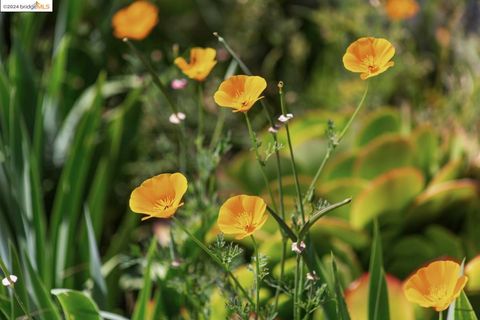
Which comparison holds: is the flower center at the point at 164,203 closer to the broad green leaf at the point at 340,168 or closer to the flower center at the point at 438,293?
the flower center at the point at 438,293

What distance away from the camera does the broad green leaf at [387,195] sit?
1619 millimetres

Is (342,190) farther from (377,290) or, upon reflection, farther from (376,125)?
(377,290)

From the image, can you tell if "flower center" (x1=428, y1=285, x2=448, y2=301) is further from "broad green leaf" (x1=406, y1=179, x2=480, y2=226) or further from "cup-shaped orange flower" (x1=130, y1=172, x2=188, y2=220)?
"broad green leaf" (x1=406, y1=179, x2=480, y2=226)

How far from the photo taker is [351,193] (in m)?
1.69

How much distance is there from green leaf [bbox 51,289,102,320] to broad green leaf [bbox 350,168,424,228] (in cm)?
68

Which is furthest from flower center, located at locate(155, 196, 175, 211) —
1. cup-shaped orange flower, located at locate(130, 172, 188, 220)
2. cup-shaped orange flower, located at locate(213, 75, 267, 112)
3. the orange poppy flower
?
the orange poppy flower

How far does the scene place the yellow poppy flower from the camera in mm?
1094

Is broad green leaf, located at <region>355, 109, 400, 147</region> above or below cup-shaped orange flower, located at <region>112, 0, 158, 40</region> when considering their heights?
below

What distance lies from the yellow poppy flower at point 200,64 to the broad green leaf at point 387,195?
2.00 feet

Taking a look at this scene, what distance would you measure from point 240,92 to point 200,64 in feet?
0.62

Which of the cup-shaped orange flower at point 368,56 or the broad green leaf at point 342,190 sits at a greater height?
the cup-shaped orange flower at point 368,56

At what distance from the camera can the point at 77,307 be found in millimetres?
1117

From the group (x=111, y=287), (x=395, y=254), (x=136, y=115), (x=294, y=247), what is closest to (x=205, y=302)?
(x=294, y=247)

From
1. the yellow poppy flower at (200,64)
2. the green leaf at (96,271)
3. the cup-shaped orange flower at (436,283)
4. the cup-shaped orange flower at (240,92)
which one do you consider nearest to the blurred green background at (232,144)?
the green leaf at (96,271)
